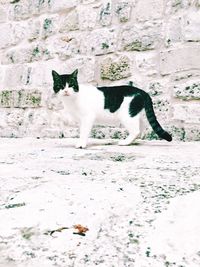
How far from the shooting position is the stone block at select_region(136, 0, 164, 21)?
8.29 ft

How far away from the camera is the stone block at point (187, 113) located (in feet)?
7.79

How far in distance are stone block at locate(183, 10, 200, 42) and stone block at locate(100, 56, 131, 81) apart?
39 centimetres

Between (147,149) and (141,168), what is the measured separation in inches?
20.7

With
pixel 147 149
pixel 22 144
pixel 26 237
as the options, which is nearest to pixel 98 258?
pixel 26 237

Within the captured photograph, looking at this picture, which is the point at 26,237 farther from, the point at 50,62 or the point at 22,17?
the point at 22,17

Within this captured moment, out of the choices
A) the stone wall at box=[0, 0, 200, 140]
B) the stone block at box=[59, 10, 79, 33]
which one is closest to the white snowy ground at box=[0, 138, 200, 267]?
the stone wall at box=[0, 0, 200, 140]

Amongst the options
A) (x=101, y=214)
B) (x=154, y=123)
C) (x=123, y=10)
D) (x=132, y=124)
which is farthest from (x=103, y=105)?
(x=101, y=214)

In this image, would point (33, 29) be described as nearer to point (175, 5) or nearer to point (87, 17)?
point (87, 17)

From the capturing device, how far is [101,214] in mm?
1005

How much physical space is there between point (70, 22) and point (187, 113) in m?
1.03

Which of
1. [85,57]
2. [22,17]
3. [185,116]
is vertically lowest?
[185,116]

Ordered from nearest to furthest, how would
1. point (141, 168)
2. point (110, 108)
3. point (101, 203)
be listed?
point (101, 203), point (141, 168), point (110, 108)

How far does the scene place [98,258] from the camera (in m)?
0.84

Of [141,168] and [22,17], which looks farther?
[22,17]
